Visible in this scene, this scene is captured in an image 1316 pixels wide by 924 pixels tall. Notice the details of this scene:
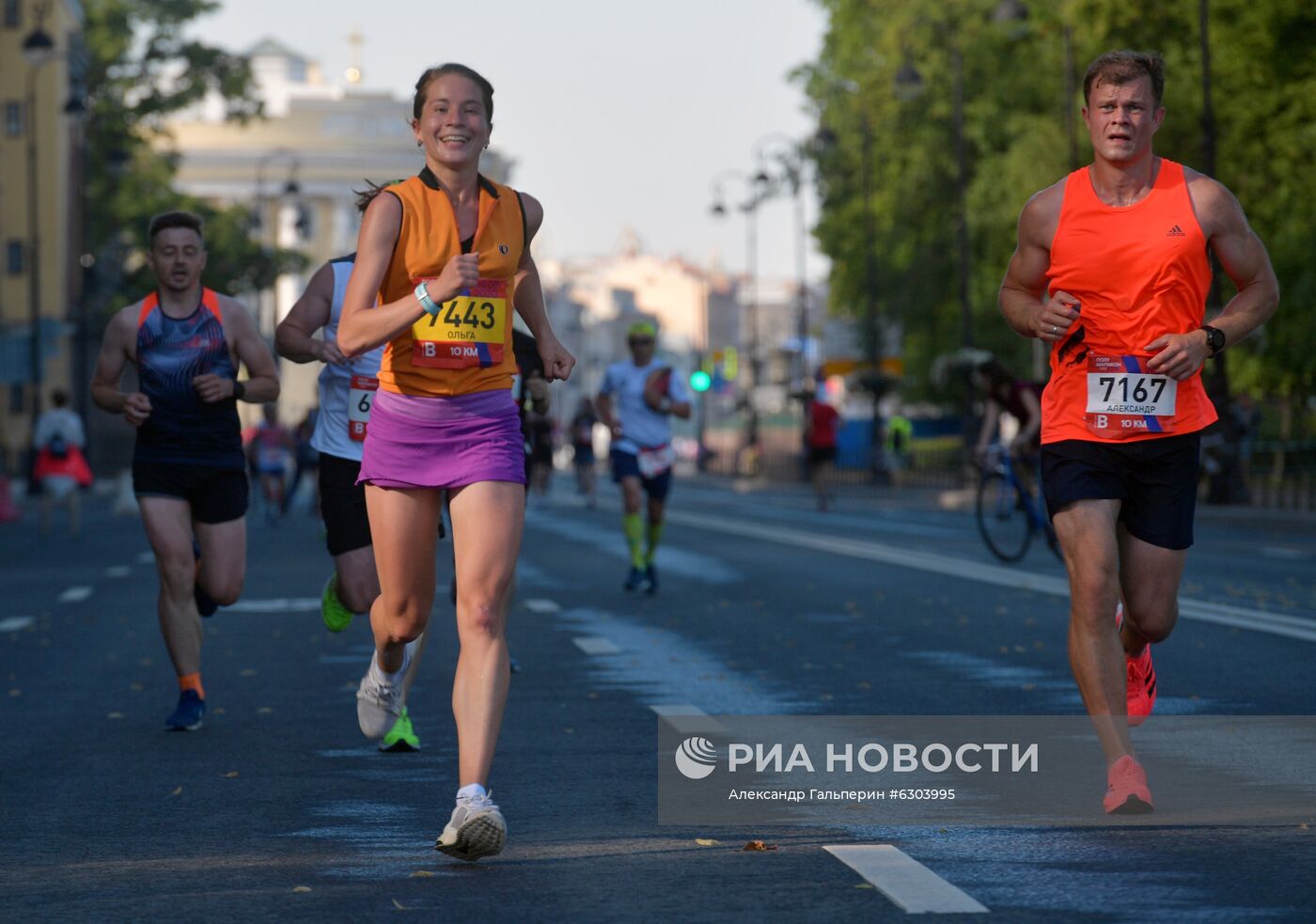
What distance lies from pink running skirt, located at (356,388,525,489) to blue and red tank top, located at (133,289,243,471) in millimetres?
3248

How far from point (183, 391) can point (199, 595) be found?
2.79 feet

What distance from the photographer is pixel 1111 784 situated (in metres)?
6.74

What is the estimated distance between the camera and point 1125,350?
7004mm

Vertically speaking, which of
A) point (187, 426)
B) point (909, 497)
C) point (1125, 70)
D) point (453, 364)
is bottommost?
point (909, 497)

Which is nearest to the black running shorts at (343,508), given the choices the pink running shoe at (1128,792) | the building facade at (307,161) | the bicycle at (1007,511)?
the pink running shoe at (1128,792)

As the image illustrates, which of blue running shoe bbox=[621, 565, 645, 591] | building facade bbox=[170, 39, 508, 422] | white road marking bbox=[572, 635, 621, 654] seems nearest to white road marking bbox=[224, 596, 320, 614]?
blue running shoe bbox=[621, 565, 645, 591]

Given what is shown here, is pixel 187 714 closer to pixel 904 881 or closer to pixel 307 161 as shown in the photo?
pixel 904 881

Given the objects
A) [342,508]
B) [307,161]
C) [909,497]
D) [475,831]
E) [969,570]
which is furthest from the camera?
[307,161]

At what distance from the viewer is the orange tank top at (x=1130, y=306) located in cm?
698

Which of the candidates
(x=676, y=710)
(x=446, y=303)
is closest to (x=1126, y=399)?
(x=446, y=303)

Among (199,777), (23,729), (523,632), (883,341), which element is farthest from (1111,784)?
(883,341)

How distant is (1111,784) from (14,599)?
13.5m

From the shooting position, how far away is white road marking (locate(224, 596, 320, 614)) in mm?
16781

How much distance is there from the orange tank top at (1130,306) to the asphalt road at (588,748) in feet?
4.02
